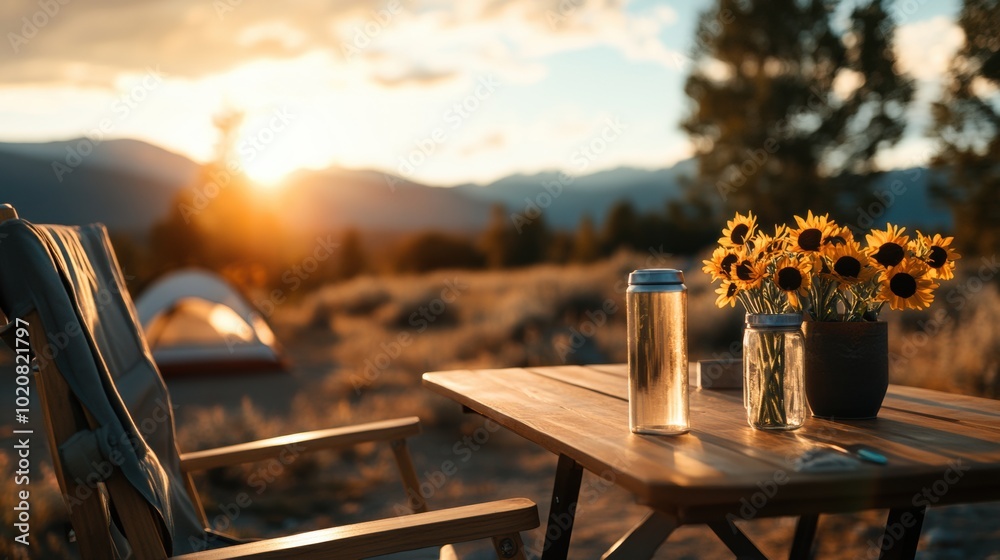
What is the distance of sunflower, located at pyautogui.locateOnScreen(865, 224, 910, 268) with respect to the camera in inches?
66.0

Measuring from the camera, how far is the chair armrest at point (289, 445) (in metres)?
2.34

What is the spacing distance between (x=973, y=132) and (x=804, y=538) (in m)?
7.36

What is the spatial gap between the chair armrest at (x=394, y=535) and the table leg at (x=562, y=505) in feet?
2.57

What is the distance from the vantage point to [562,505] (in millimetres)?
2242

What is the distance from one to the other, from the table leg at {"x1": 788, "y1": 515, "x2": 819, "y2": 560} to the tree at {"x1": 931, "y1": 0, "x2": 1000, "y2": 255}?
6946mm

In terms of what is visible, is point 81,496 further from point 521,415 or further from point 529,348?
point 529,348

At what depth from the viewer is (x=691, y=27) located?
1692cm

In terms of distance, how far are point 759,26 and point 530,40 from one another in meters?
4.46

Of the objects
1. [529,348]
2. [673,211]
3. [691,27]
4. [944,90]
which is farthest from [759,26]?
[529,348]

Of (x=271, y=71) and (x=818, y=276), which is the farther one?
(x=271, y=71)
